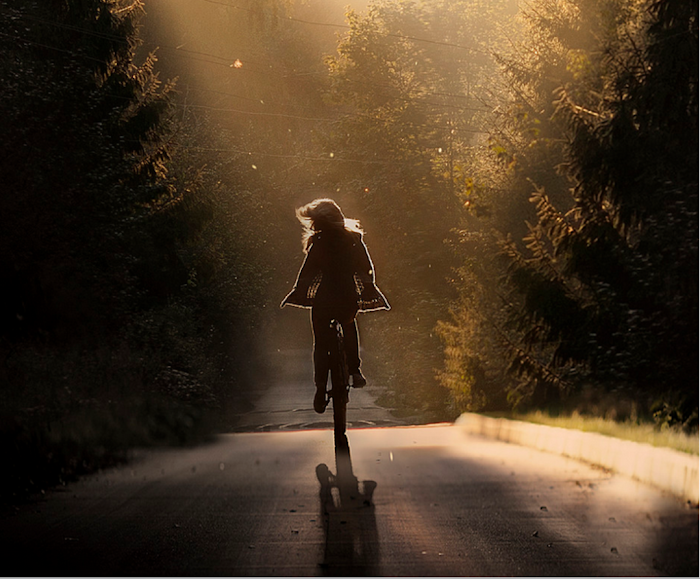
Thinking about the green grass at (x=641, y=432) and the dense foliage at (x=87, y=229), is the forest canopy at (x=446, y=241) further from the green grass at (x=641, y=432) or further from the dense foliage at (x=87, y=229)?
the green grass at (x=641, y=432)

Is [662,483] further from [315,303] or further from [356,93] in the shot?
[356,93]

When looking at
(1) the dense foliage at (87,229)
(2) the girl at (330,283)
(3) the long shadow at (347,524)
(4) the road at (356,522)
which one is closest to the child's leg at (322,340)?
(2) the girl at (330,283)

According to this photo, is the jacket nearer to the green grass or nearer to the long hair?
the long hair

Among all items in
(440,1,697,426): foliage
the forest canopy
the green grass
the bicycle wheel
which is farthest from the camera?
the forest canopy

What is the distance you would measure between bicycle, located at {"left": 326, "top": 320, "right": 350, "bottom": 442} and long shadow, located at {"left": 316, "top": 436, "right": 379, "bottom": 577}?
0.74 meters

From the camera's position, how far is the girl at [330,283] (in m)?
11.1

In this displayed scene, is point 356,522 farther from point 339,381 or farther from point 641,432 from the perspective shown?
point 641,432

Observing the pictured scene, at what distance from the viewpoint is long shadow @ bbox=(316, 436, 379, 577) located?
636cm

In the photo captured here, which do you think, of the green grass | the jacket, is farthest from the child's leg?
the green grass

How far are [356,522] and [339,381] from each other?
369cm

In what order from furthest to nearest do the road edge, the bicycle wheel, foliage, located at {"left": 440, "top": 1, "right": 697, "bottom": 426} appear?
foliage, located at {"left": 440, "top": 1, "right": 697, "bottom": 426}
the bicycle wheel
the road edge

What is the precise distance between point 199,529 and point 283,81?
5094cm

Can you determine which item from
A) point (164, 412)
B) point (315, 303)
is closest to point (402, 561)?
point (315, 303)

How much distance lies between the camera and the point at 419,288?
4312 centimetres
